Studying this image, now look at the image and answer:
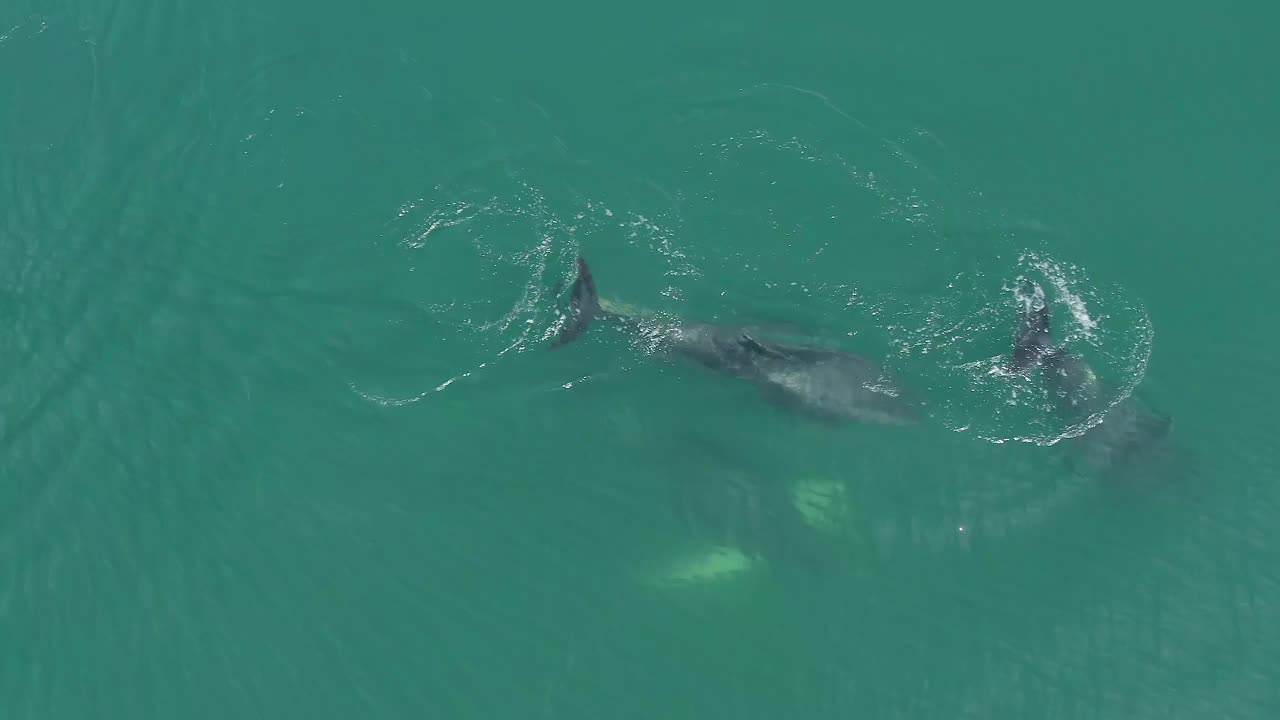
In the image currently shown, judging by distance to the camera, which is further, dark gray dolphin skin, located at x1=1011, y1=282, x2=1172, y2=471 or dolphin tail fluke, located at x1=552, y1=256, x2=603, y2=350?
dolphin tail fluke, located at x1=552, y1=256, x2=603, y2=350

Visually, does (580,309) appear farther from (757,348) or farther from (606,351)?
(757,348)

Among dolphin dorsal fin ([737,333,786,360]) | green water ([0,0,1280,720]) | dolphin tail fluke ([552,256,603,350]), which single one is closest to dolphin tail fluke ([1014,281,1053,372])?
green water ([0,0,1280,720])

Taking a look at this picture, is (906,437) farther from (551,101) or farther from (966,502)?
(551,101)

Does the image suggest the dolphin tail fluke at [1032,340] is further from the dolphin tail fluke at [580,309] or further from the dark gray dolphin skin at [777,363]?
the dolphin tail fluke at [580,309]

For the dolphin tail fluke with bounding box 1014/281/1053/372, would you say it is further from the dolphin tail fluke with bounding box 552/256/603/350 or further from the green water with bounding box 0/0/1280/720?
the dolphin tail fluke with bounding box 552/256/603/350

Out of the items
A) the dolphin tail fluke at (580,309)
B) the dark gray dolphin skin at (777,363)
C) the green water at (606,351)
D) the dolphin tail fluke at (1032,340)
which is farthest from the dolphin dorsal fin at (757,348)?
the dolphin tail fluke at (1032,340)

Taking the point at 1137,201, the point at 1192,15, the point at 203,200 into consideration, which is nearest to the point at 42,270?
the point at 203,200

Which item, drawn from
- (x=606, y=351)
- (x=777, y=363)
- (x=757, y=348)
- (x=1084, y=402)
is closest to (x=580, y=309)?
(x=606, y=351)
